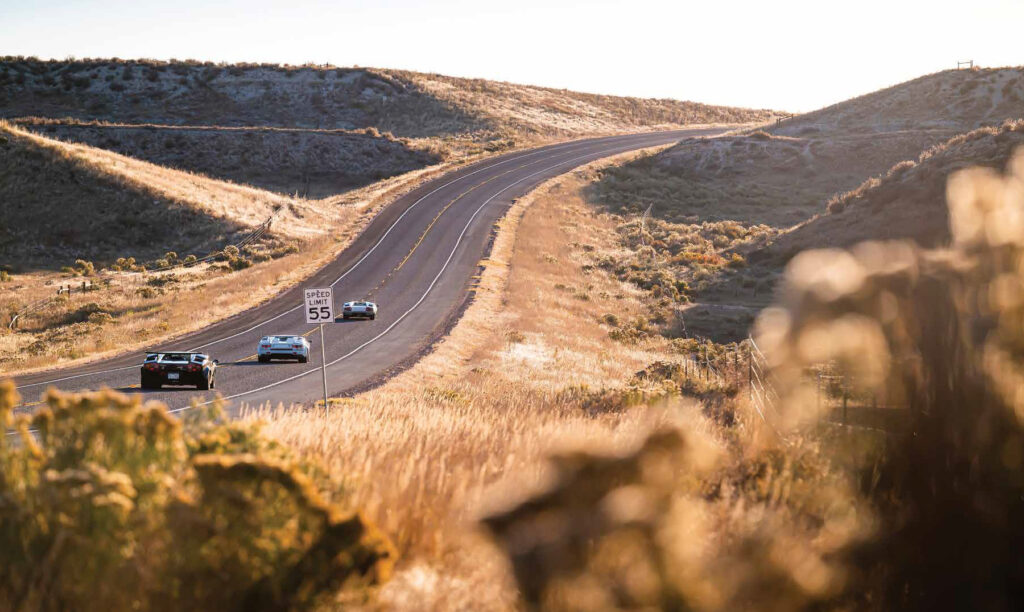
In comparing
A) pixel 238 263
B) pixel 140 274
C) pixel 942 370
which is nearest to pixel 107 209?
pixel 140 274

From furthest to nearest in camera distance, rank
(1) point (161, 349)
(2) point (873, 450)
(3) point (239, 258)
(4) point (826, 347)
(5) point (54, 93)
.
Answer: (5) point (54, 93) → (3) point (239, 258) → (1) point (161, 349) → (2) point (873, 450) → (4) point (826, 347)

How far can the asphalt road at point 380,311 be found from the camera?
2714cm

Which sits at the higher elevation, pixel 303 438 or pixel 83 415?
pixel 83 415

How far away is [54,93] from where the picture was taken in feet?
342

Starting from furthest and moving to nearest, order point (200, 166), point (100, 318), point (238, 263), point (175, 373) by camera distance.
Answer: point (200, 166), point (238, 263), point (100, 318), point (175, 373)

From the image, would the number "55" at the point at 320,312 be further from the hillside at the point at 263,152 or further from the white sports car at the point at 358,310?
A: the hillside at the point at 263,152

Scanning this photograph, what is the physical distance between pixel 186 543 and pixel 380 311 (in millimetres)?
38942

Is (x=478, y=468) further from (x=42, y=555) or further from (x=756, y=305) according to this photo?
(x=756, y=305)

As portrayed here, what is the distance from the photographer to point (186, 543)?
3723 millimetres

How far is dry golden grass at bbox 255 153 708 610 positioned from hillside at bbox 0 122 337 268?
30.9m

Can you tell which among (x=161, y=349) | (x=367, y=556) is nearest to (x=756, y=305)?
(x=161, y=349)

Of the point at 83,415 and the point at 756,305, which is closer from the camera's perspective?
the point at 83,415

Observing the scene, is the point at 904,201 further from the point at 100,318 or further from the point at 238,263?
the point at 100,318

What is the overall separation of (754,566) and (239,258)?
5273cm
